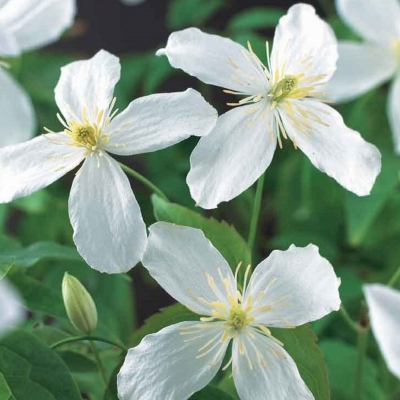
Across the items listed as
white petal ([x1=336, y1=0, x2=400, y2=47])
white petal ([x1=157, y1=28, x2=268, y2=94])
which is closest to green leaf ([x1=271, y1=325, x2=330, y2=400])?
white petal ([x1=157, y1=28, x2=268, y2=94])

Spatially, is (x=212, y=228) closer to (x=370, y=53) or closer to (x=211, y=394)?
(x=211, y=394)

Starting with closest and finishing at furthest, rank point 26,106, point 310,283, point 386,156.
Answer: point 310,283 → point 26,106 → point 386,156

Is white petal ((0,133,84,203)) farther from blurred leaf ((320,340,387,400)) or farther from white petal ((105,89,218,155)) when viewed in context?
blurred leaf ((320,340,387,400))

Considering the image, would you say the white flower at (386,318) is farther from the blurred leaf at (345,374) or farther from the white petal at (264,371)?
the blurred leaf at (345,374)

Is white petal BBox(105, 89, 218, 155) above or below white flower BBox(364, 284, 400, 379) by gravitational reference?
above

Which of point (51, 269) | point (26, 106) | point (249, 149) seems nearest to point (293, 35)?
point (249, 149)

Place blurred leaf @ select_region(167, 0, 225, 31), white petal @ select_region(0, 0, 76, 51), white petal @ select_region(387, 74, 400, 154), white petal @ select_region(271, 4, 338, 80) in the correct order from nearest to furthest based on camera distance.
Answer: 1. white petal @ select_region(271, 4, 338, 80)
2. white petal @ select_region(0, 0, 76, 51)
3. white petal @ select_region(387, 74, 400, 154)
4. blurred leaf @ select_region(167, 0, 225, 31)

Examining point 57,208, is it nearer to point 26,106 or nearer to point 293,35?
point 26,106
